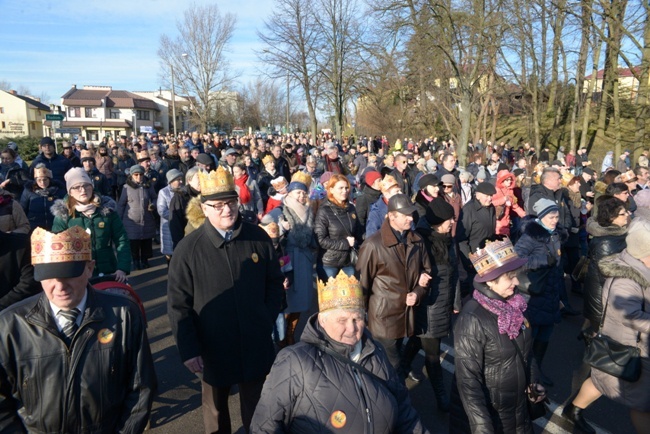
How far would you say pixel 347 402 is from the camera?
2.29 metres

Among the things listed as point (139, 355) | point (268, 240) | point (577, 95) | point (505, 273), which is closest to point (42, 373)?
point (139, 355)

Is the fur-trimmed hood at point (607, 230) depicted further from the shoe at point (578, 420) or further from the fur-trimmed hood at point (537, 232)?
the shoe at point (578, 420)

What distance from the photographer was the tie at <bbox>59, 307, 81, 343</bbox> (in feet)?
7.89

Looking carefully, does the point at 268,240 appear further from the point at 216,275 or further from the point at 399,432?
the point at 399,432

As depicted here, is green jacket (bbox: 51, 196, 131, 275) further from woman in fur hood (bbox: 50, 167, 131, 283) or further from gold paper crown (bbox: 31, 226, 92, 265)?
gold paper crown (bbox: 31, 226, 92, 265)

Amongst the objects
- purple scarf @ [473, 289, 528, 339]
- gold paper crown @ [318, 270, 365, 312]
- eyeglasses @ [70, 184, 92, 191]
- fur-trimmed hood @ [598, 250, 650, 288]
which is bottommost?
purple scarf @ [473, 289, 528, 339]

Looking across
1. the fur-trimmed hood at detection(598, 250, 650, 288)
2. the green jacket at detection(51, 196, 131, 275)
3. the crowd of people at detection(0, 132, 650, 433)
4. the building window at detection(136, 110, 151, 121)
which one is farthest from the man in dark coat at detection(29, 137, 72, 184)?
the building window at detection(136, 110, 151, 121)

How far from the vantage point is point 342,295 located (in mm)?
2439

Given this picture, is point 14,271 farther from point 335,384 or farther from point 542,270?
point 542,270

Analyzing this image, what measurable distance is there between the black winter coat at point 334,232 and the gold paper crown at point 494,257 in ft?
8.70

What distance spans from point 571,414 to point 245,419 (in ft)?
9.45

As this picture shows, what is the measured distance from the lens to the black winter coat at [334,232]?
5752 millimetres

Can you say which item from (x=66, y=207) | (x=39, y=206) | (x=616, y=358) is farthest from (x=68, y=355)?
(x=39, y=206)

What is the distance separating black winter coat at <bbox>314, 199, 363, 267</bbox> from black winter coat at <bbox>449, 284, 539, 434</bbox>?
2.71 meters
